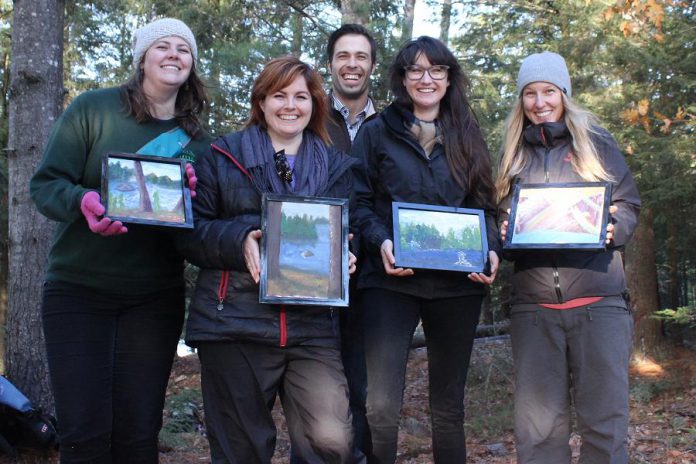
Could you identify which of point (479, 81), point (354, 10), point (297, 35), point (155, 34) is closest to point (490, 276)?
point (155, 34)

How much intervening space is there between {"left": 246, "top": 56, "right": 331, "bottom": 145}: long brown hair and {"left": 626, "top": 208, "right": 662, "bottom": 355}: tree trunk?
995 centimetres

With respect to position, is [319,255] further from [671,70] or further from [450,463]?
[671,70]

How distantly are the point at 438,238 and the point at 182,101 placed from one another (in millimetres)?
1728

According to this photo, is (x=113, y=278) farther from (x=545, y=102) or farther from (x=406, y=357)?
(x=545, y=102)

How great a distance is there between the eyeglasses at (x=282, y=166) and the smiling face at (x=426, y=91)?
3.71 feet

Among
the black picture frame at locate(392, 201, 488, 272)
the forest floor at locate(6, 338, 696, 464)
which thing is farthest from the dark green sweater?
the forest floor at locate(6, 338, 696, 464)

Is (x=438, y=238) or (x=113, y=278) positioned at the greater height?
(x=438, y=238)

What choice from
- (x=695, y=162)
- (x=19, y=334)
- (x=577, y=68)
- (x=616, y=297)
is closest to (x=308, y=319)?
(x=616, y=297)

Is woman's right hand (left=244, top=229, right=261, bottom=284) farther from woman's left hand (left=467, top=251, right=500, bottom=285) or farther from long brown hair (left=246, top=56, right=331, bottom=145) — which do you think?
woman's left hand (left=467, top=251, right=500, bottom=285)

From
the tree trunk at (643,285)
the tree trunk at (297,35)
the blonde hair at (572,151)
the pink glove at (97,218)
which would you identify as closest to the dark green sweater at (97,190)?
the pink glove at (97,218)

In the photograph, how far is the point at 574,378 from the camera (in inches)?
162

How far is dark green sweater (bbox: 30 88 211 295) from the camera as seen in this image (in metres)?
3.65

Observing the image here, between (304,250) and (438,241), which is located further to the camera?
(438,241)

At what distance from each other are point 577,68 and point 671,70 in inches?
86.8
